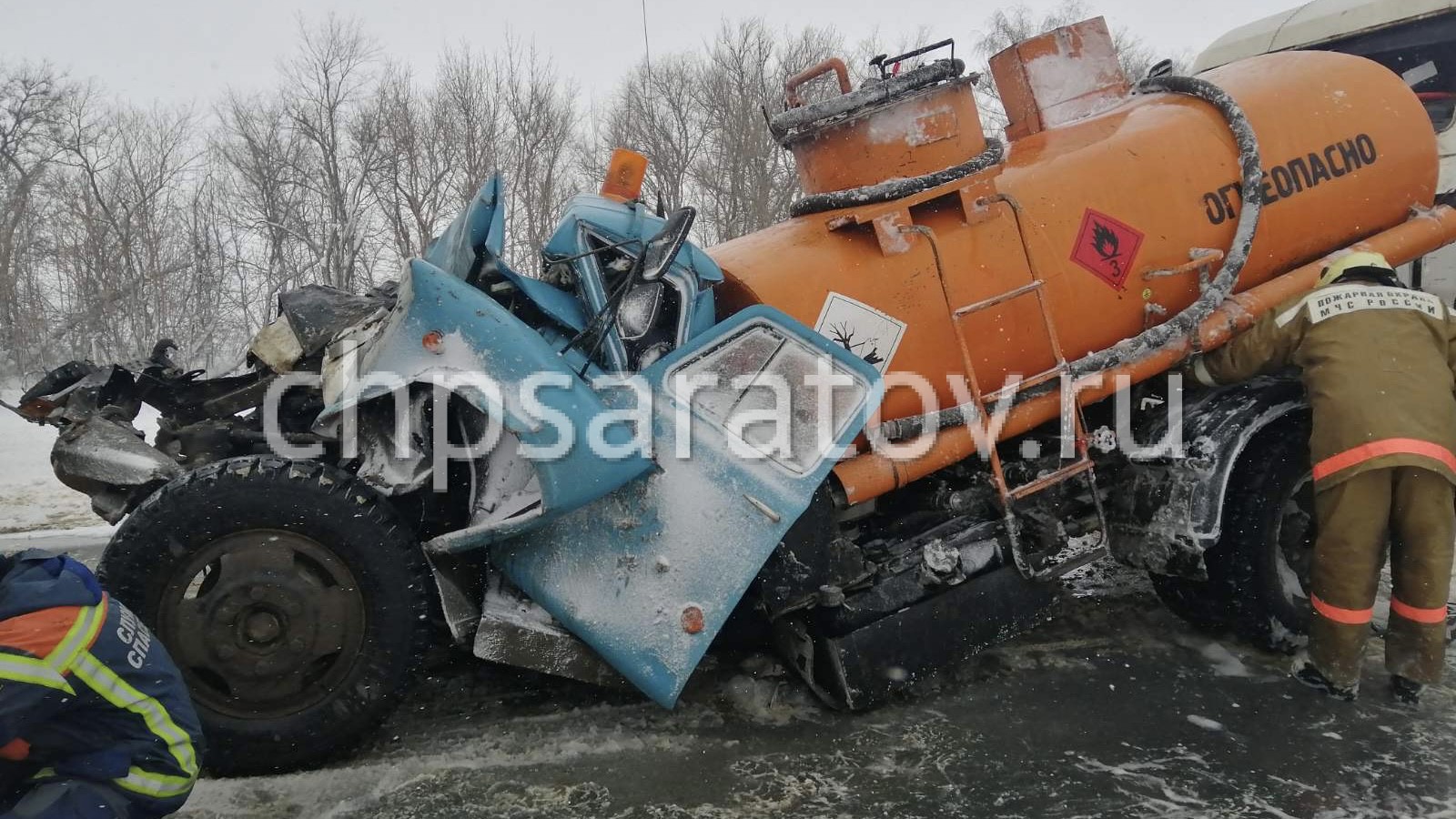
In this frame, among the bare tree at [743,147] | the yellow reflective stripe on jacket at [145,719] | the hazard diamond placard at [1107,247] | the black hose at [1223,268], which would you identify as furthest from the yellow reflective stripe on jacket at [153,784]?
the bare tree at [743,147]

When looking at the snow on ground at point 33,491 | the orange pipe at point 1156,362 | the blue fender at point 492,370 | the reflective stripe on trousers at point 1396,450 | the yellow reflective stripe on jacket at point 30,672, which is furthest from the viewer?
the snow on ground at point 33,491

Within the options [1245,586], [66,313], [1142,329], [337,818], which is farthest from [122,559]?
[66,313]

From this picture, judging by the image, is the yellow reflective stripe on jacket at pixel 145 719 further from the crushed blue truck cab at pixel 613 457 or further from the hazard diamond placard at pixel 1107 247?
the hazard diamond placard at pixel 1107 247

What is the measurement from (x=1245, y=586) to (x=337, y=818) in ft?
10.6

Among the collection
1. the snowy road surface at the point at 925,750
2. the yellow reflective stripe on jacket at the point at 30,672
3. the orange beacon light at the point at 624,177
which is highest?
the orange beacon light at the point at 624,177

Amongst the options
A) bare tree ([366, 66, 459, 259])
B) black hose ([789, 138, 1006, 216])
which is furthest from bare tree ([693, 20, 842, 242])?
black hose ([789, 138, 1006, 216])

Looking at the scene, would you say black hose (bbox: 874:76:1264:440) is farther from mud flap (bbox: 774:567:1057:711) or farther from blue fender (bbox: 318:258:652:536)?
blue fender (bbox: 318:258:652:536)

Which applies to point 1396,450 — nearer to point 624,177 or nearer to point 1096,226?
point 1096,226

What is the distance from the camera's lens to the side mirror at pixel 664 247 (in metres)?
2.70

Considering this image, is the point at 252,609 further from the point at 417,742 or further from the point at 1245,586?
the point at 1245,586

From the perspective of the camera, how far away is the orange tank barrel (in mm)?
3172

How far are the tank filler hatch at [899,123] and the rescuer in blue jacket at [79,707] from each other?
2.75 metres

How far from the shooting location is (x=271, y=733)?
2.61 m

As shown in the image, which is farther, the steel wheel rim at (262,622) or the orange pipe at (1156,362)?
the orange pipe at (1156,362)
